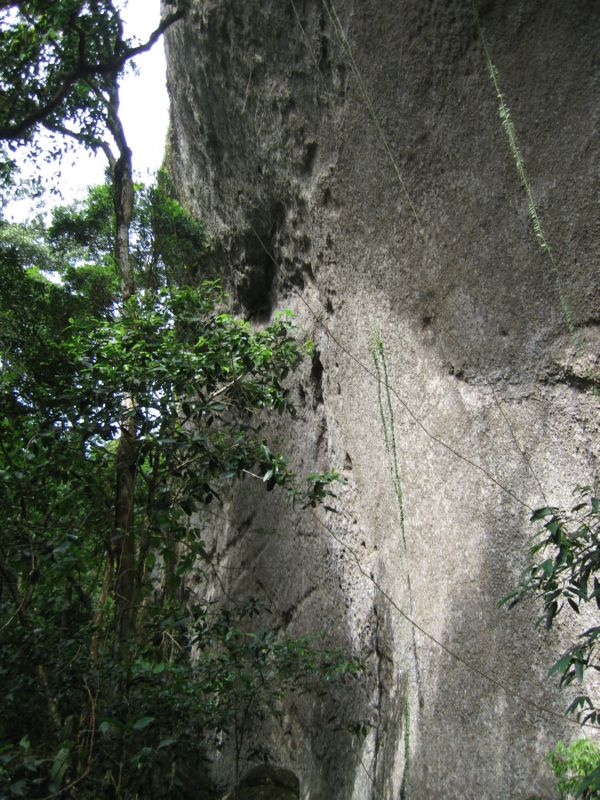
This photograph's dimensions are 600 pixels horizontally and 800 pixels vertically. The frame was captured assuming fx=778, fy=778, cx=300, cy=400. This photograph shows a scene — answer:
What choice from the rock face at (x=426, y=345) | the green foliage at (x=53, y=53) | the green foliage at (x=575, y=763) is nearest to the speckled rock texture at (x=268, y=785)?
the rock face at (x=426, y=345)

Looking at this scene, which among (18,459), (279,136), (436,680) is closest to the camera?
(436,680)

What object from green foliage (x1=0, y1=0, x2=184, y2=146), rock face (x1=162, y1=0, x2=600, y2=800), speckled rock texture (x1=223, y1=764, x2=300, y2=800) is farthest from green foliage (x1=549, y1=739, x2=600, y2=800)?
green foliage (x1=0, y1=0, x2=184, y2=146)

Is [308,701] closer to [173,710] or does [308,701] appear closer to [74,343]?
Result: [173,710]

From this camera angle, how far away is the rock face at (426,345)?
10.8ft

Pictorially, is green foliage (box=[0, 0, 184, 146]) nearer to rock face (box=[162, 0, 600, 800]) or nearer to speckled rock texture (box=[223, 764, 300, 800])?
rock face (box=[162, 0, 600, 800])

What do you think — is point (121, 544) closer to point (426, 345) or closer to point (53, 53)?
point (426, 345)

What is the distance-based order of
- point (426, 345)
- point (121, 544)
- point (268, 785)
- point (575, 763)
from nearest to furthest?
1. point (575, 763)
2. point (426, 345)
3. point (121, 544)
4. point (268, 785)

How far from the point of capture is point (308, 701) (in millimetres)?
5145

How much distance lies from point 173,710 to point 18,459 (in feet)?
5.46

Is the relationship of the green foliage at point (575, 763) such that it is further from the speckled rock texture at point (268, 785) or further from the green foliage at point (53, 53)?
the green foliage at point (53, 53)

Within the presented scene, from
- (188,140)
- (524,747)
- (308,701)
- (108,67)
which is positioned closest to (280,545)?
(308,701)

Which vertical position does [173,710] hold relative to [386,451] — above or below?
below

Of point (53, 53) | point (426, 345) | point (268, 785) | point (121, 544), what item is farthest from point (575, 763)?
point (53, 53)

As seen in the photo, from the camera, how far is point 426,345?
4.24 meters
